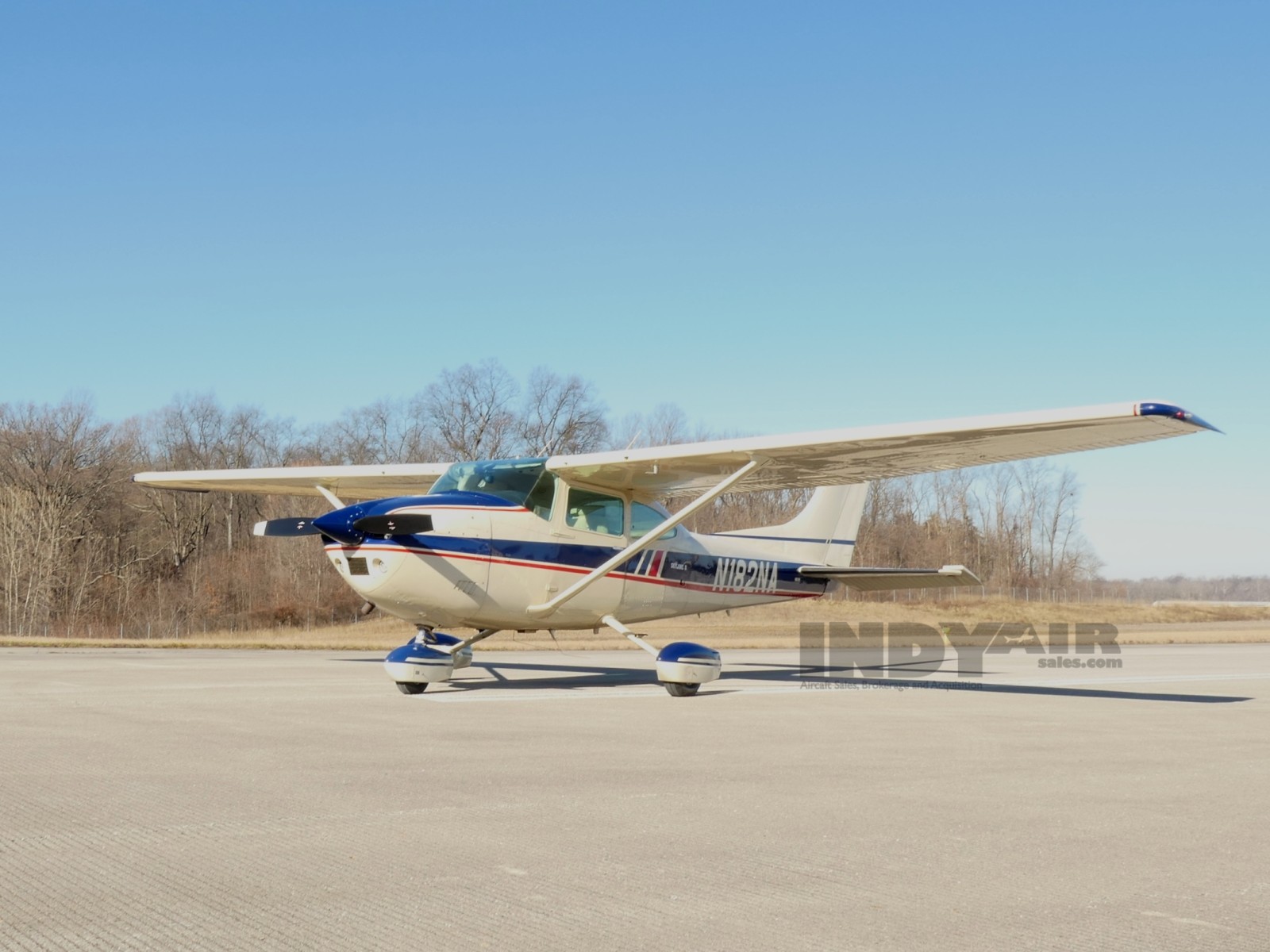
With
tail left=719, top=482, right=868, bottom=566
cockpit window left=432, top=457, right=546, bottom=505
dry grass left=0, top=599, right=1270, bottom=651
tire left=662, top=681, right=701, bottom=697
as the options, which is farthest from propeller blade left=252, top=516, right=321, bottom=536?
dry grass left=0, top=599, right=1270, bottom=651

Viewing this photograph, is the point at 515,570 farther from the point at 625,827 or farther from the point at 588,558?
the point at 625,827

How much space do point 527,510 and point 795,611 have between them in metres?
31.9

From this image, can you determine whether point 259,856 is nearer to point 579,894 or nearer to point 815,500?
point 579,894

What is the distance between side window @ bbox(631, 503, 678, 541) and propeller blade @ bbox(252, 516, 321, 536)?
4.05 meters

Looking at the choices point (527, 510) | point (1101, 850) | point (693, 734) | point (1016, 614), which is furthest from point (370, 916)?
point (1016, 614)

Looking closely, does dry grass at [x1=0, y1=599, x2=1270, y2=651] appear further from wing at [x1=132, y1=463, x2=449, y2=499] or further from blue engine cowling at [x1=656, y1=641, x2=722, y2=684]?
blue engine cowling at [x1=656, y1=641, x2=722, y2=684]

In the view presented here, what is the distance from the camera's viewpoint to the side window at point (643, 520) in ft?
48.2

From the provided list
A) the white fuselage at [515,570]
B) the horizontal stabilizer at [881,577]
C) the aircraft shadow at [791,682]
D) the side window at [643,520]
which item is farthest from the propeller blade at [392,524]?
the horizontal stabilizer at [881,577]

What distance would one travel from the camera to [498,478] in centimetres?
1347

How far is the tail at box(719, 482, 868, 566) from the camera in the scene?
689 inches

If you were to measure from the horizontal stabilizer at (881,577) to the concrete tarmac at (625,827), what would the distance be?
15.9ft

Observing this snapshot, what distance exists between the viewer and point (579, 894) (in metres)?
4.07

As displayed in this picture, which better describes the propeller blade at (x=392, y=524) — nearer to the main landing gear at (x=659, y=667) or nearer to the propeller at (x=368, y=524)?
the propeller at (x=368, y=524)

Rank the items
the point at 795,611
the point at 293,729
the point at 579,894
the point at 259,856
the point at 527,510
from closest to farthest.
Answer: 1. the point at 579,894
2. the point at 259,856
3. the point at 293,729
4. the point at 527,510
5. the point at 795,611
